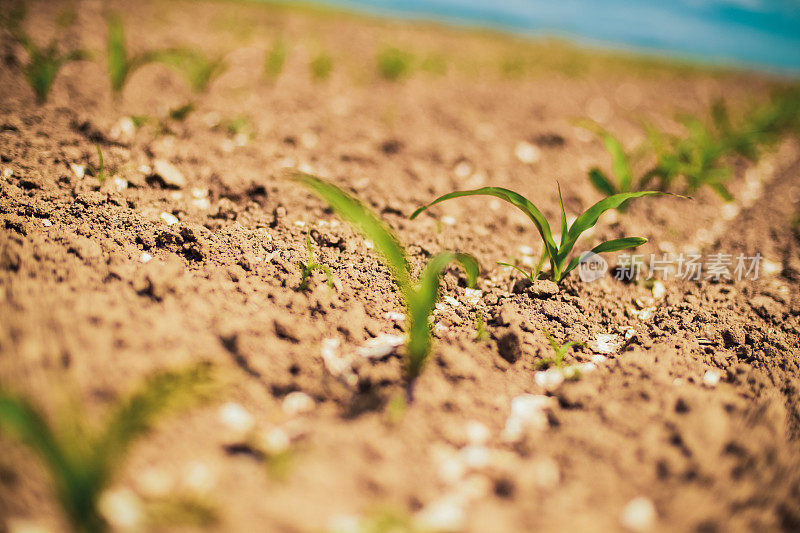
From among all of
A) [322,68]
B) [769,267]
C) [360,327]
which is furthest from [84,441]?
[322,68]

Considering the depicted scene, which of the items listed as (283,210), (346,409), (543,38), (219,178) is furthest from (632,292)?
(543,38)

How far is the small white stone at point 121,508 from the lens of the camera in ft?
2.05

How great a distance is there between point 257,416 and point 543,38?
37.3 ft

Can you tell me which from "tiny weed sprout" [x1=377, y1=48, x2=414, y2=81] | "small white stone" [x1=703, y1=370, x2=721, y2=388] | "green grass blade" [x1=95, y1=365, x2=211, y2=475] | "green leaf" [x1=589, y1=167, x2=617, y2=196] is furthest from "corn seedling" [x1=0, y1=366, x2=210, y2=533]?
"tiny weed sprout" [x1=377, y1=48, x2=414, y2=81]

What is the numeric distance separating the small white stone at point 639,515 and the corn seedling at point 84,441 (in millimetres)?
818

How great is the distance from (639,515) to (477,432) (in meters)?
0.31

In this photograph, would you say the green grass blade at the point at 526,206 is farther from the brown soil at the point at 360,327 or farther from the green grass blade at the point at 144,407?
the green grass blade at the point at 144,407

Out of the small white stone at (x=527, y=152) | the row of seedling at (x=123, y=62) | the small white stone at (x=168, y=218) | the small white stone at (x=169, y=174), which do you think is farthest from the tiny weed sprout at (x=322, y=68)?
the small white stone at (x=168, y=218)

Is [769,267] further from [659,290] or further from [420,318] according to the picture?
[420,318]

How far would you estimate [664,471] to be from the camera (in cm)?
80

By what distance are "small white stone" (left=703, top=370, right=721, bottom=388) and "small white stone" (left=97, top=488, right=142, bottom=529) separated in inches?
50.0

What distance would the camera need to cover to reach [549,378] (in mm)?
1030

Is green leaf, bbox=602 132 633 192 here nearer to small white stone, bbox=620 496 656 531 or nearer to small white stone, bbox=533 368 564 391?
small white stone, bbox=533 368 564 391

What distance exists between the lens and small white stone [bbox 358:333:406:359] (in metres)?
1.00
